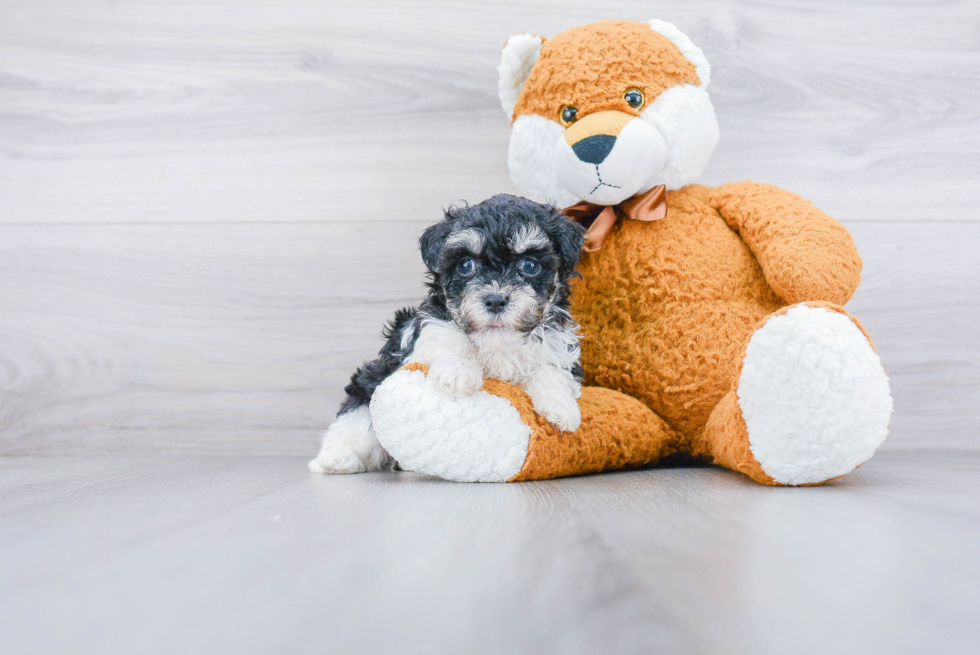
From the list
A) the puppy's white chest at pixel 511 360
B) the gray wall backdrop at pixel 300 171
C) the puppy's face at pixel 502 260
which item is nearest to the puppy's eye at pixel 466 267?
the puppy's face at pixel 502 260

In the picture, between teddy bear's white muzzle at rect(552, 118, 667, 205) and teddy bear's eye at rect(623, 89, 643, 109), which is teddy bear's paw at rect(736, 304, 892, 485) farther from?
teddy bear's eye at rect(623, 89, 643, 109)

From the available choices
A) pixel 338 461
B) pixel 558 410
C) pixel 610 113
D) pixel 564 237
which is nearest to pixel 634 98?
pixel 610 113

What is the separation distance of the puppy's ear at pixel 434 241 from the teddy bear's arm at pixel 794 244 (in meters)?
0.56

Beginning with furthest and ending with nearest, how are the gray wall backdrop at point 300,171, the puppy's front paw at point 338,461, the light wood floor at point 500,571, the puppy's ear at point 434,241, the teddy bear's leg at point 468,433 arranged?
the gray wall backdrop at point 300,171, the puppy's front paw at point 338,461, the puppy's ear at point 434,241, the teddy bear's leg at point 468,433, the light wood floor at point 500,571

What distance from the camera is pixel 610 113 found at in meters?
1.20

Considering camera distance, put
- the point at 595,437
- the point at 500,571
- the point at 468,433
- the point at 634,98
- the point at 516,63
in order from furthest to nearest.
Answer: the point at 516,63
the point at 634,98
the point at 595,437
the point at 468,433
the point at 500,571

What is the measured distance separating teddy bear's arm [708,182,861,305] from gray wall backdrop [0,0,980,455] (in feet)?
1.34

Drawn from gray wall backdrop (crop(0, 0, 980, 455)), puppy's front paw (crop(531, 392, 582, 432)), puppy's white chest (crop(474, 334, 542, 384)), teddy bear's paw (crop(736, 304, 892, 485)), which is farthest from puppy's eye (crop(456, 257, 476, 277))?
gray wall backdrop (crop(0, 0, 980, 455))

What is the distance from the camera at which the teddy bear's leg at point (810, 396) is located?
35.9 inches

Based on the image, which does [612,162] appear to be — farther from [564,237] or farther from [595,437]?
[595,437]

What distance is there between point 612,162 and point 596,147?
0.04m

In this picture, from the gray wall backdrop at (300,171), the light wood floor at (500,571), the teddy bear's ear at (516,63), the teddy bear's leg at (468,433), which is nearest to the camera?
the light wood floor at (500,571)

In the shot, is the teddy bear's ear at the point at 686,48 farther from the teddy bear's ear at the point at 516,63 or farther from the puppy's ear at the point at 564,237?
the puppy's ear at the point at 564,237

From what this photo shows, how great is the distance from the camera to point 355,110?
65.8 inches
